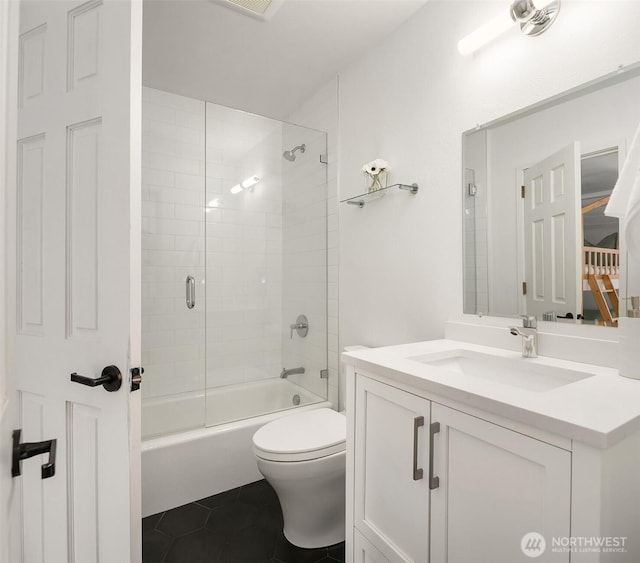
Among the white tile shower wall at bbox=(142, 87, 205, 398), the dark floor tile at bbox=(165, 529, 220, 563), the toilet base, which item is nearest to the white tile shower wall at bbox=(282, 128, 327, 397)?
the white tile shower wall at bbox=(142, 87, 205, 398)

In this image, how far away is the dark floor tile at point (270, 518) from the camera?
171 centimetres

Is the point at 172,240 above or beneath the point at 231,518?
above

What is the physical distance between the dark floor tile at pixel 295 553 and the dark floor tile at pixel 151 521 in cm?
61

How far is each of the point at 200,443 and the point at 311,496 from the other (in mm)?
725

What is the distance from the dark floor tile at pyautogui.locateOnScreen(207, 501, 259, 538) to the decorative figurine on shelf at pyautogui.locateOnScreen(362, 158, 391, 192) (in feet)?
5.86

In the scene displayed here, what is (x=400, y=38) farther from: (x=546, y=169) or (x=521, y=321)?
(x=521, y=321)

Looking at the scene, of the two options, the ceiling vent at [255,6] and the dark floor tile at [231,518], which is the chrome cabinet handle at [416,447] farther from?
the ceiling vent at [255,6]

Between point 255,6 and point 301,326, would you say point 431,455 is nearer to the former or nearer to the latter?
point 301,326

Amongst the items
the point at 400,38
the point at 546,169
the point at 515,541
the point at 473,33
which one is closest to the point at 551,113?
the point at 546,169

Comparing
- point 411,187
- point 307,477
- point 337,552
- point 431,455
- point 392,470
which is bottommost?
point 337,552

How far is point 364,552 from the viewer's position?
1223mm

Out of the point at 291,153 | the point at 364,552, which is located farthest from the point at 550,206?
the point at 291,153

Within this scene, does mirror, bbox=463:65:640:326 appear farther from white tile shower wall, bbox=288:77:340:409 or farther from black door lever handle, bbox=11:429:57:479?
black door lever handle, bbox=11:429:57:479

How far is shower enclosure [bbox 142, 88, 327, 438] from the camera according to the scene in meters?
2.26
